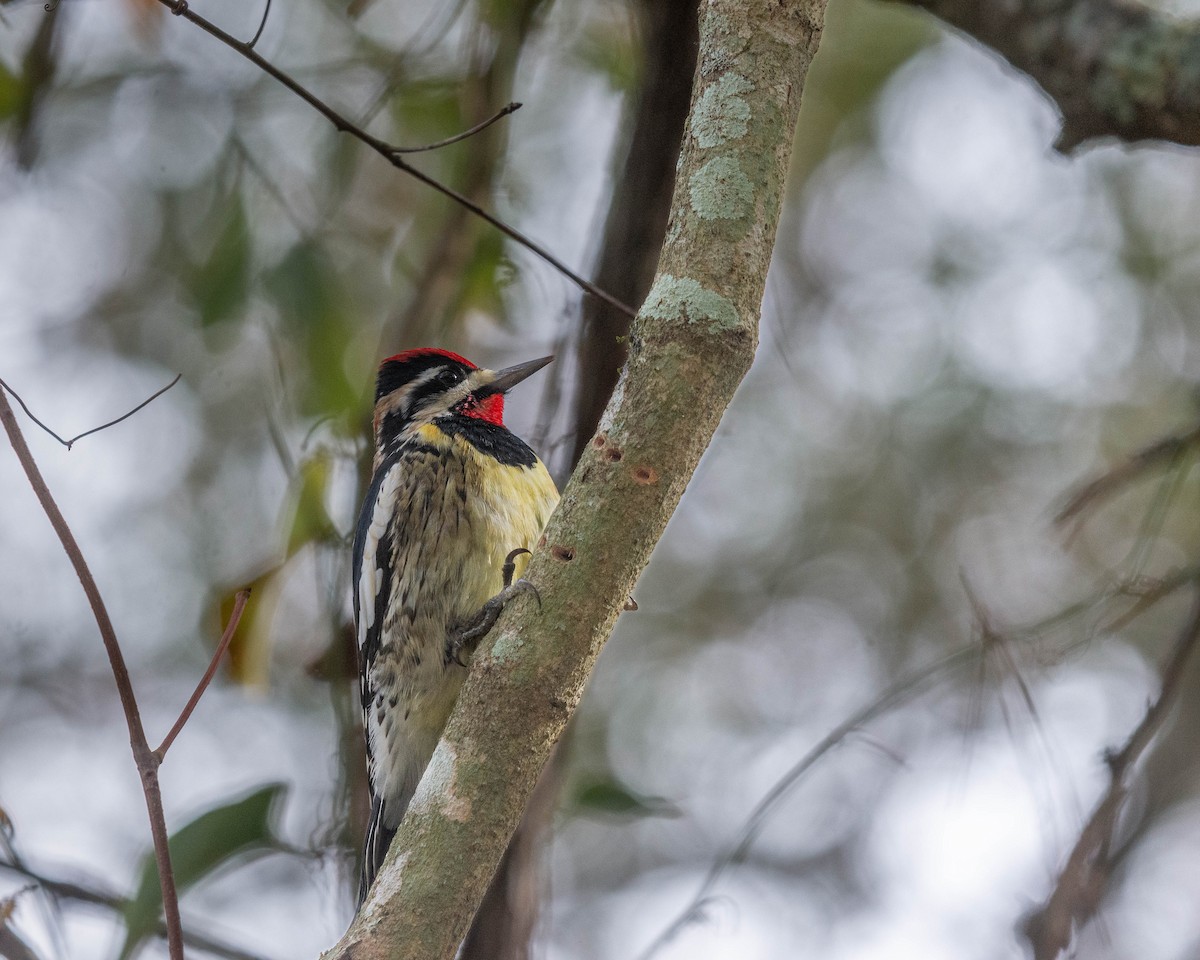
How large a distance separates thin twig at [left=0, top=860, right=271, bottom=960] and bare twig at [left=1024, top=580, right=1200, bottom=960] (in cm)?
136

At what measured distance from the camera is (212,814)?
2.38 meters

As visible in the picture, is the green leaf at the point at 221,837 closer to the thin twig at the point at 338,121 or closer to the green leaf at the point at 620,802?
the green leaf at the point at 620,802

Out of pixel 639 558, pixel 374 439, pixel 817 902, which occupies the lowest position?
pixel 639 558

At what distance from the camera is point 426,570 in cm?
261

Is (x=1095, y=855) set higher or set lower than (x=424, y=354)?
lower

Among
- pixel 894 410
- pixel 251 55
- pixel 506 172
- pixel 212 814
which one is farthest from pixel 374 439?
pixel 894 410

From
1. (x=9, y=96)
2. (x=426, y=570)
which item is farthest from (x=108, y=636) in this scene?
(x=9, y=96)

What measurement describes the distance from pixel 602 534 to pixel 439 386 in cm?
168

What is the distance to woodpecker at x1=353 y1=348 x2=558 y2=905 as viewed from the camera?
2.59 meters

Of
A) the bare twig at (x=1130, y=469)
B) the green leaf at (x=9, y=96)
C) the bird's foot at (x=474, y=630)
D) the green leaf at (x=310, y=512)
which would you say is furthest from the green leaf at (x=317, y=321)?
the bare twig at (x=1130, y=469)

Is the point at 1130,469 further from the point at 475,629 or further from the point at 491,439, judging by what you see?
the point at 491,439

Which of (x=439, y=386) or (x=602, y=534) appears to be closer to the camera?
(x=602, y=534)

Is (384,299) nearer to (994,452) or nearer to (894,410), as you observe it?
(894,410)

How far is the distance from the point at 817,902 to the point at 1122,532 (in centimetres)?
213
